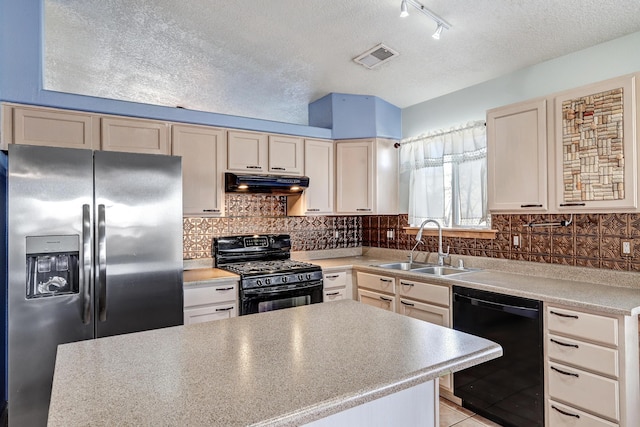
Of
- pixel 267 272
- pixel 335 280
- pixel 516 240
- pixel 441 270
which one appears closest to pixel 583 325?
pixel 516 240

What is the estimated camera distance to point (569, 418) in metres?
2.12

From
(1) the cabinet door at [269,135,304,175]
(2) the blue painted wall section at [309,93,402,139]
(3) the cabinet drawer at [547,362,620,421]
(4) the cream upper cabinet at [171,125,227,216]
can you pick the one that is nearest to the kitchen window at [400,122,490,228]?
(2) the blue painted wall section at [309,93,402,139]

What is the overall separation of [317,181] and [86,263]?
2.18 metres

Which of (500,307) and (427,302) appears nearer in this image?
(500,307)

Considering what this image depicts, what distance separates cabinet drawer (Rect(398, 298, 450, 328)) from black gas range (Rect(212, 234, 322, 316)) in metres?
0.77

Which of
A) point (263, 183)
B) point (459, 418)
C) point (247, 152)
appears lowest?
point (459, 418)

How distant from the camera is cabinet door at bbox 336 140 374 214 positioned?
3.87 meters

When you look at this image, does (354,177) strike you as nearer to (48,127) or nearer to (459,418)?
(459,418)

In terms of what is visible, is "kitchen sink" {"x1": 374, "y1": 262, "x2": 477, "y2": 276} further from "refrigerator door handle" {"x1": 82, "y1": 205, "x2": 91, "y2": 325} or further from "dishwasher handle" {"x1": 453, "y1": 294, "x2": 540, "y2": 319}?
"refrigerator door handle" {"x1": 82, "y1": 205, "x2": 91, "y2": 325}

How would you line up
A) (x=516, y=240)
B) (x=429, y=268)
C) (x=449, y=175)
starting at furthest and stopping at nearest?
1. (x=449, y=175)
2. (x=429, y=268)
3. (x=516, y=240)

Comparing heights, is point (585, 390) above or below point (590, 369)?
below

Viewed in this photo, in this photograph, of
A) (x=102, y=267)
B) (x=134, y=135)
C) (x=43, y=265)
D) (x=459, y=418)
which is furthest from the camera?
(x=134, y=135)

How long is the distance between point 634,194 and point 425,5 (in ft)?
5.55

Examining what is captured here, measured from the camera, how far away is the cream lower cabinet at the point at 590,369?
193 centimetres
